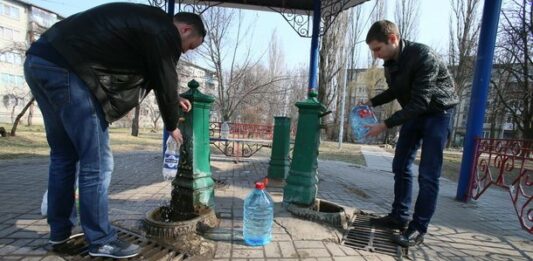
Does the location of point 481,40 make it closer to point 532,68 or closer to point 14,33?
point 532,68

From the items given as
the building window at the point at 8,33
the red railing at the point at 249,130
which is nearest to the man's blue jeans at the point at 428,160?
the red railing at the point at 249,130

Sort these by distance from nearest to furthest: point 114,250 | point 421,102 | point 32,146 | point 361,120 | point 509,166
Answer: point 114,250
point 421,102
point 361,120
point 509,166
point 32,146

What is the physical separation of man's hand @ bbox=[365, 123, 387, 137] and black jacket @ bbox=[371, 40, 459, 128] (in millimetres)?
52

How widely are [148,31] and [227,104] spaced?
45.2ft

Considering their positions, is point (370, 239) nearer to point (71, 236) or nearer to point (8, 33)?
point (71, 236)

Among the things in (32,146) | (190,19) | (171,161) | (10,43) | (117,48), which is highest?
(10,43)

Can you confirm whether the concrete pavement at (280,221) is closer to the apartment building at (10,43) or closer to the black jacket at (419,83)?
the black jacket at (419,83)

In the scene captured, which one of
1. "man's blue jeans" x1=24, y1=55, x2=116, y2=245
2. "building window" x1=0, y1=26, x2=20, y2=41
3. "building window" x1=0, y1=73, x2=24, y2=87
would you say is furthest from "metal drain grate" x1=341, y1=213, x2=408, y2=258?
"building window" x1=0, y1=26, x2=20, y2=41

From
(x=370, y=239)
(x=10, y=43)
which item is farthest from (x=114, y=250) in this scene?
(x=10, y=43)

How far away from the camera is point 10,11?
39750 millimetres

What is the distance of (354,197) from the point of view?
15.6ft

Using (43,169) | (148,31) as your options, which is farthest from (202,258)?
(43,169)

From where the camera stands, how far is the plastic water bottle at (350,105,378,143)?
3013mm

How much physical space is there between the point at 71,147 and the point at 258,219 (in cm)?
155
